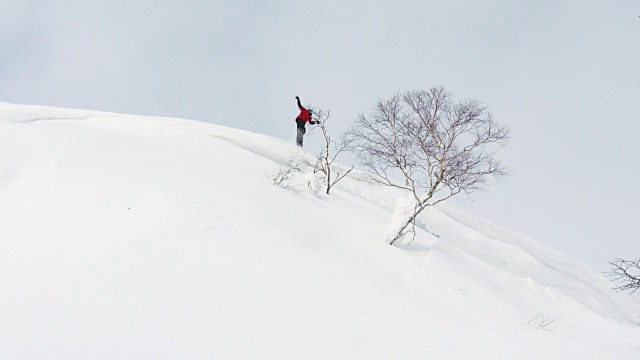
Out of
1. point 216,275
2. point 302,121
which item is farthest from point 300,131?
point 216,275

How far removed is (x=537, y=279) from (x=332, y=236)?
24.1 ft

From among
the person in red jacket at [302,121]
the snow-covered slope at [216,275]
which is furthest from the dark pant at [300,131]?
the snow-covered slope at [216,275]

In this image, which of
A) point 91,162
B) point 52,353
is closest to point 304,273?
point 52,353

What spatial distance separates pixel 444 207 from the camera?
16078 millimetres

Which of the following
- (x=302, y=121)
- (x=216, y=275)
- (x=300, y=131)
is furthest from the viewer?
(x=300, y=131)

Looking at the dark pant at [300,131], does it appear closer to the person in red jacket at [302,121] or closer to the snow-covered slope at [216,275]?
the person in red jacket at [302,121]

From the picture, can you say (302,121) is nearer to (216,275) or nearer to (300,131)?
(300,131)

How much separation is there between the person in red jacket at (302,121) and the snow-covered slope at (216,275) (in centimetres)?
413

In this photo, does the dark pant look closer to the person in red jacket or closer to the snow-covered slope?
the person in red jacket

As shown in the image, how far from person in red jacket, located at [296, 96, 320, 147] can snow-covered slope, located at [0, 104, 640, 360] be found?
4.13 metres

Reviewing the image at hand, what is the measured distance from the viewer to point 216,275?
5.08m

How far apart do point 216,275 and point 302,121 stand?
31.7ft

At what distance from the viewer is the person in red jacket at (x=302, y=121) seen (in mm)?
13438

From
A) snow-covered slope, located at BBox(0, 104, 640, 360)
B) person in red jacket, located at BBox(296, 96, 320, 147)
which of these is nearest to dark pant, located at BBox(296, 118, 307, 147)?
person in red jacket, located at BBox(296, 96, 320, 147)
